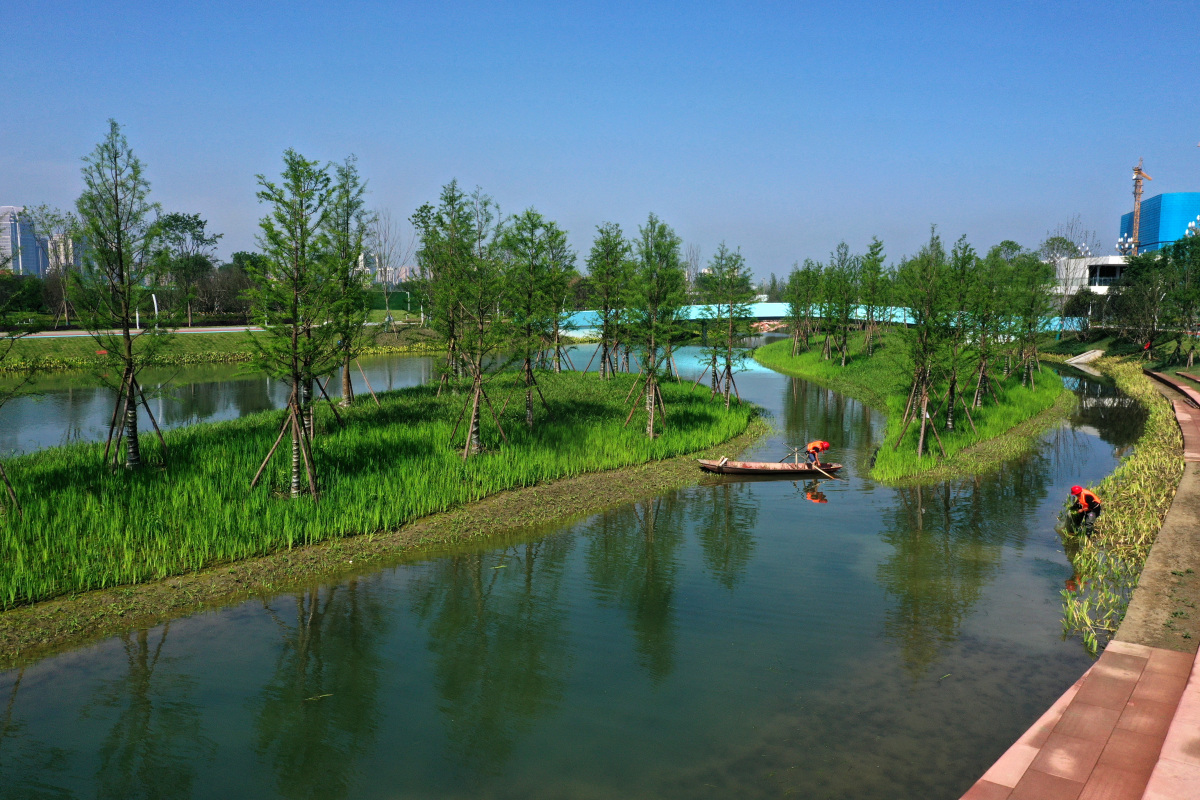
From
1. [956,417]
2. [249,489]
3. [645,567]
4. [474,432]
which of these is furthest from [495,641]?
[956,417]

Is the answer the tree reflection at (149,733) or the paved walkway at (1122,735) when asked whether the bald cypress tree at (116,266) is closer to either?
the tree reflection at (149,733)

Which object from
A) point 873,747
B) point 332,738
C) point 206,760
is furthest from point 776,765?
point 206,760

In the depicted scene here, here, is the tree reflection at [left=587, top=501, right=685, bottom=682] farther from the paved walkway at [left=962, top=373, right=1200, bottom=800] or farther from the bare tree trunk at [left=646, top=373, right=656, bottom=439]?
the bare tree trunk at [left=646, top=373, right=656, bottom=439]

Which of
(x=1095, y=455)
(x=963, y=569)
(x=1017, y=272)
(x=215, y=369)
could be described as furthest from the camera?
(x=215, y=369)

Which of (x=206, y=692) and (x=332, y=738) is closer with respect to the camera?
(x=332, y=738)

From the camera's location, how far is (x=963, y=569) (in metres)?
13.7

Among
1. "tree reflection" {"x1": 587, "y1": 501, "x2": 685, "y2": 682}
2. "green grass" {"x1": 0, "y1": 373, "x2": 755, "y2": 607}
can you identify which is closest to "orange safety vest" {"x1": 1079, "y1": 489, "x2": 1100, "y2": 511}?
"tree reflection" {"x1": 587, "y1": 501, "x2": 685, "y2": 682}

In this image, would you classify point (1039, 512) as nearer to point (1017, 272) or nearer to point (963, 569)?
point (963, 569)

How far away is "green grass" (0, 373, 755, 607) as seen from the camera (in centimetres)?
1223

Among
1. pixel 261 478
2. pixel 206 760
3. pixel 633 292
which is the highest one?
pixel 633 292

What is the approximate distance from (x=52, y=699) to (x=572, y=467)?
41.0 ft

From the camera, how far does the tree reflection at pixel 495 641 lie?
8680 millimetres

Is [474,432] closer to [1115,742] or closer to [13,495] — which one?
[13,495]

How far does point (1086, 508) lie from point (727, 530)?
732cm
